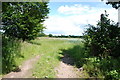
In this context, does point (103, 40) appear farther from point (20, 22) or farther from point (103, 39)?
point (20, 22)

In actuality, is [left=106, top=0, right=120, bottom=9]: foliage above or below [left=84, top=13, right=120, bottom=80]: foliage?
above

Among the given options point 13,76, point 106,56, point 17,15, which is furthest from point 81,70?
point 17,15

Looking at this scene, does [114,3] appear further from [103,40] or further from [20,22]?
[20,22]

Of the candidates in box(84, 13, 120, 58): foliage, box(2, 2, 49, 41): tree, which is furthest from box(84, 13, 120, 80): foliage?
box(2, 2, 49, 41): tree

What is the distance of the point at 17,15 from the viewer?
16.8m

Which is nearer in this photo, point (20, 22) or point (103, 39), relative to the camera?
point (103, 39)

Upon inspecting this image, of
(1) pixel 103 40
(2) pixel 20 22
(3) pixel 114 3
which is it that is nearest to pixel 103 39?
(1) pixel 103 40

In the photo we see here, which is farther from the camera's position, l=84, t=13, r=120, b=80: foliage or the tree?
the tree

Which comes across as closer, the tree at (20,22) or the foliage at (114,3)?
the foliage at (114,3)

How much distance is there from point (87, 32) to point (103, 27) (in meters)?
1.31

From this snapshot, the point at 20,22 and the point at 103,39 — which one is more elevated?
the point at 20,22

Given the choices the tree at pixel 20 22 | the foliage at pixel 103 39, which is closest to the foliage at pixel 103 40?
the foliage at pixel 103 39

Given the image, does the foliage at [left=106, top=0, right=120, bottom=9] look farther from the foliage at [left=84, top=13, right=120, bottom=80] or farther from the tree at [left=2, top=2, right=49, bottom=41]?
the tree at [left=2, top=2, right=49, bottom=41]

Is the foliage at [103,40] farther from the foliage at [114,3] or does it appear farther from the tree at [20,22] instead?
the tree at [20,22]
